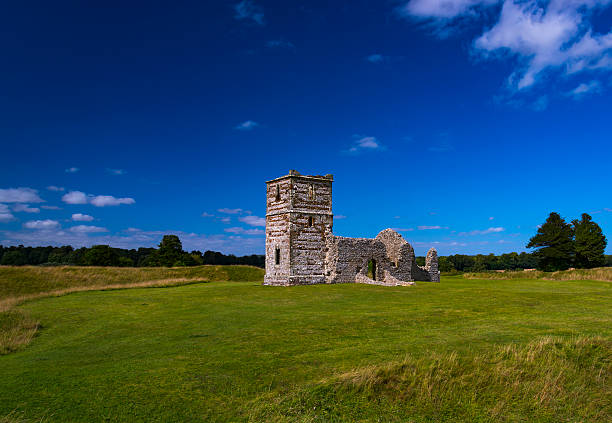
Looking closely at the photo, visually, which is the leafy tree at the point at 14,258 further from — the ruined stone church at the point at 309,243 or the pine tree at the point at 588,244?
the pine tree at the point at 588,244

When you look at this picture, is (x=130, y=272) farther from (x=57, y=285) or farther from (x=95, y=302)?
(x=95, y=302)

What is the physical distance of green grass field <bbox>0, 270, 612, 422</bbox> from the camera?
292 inches

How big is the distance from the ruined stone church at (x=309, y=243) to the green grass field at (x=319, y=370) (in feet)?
52.3

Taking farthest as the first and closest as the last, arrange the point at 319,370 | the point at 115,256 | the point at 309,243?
the point at 115,256, the point at 309,243, the point at 319,370

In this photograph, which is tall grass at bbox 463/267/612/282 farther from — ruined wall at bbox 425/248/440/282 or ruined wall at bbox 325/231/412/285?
ruined wall at bbox 325/231/412/285

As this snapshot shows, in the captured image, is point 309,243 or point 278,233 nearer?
point 309,243

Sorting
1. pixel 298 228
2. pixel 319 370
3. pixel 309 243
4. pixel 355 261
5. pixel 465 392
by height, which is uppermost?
pixel 298 228

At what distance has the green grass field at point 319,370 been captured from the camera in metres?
7.42

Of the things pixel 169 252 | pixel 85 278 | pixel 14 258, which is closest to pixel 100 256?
pixel 169 252

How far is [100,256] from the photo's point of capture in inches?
2857

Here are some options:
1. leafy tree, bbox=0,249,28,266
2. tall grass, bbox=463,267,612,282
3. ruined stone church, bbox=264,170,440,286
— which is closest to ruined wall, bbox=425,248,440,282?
tall grass, bbox=463,267,612,282

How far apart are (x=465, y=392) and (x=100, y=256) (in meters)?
75.2

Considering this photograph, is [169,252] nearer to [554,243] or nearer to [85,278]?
[85,278]

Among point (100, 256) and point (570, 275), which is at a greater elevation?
point (100, 256)
